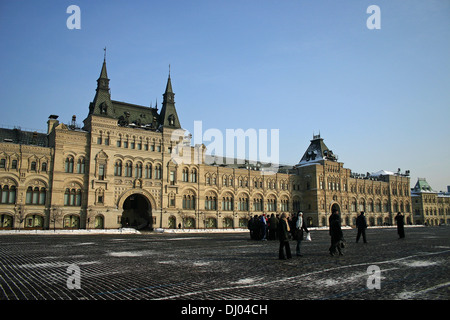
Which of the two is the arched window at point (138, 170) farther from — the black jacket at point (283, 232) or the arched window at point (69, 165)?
the black jacket at point (283, 232)

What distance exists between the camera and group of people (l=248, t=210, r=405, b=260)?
43.4ft

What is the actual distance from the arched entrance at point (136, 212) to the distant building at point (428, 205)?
84.2 meters

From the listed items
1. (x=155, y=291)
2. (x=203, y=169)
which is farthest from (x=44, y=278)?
(x=203, y=169)

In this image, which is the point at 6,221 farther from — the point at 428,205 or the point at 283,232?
the point at 428,205

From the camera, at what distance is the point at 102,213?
4856 centimetres

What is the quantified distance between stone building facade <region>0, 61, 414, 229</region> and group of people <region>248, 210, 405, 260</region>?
96.4 ft

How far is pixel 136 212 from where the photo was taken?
56.5 metres

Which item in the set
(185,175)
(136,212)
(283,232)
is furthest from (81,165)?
(283,232)

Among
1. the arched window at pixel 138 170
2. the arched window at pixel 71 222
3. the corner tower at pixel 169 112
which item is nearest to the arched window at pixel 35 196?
the arched window at pixel 71 222

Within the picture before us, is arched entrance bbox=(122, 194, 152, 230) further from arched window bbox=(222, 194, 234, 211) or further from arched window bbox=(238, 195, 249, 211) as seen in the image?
arched window bbox=(238, 195, 249, 211)

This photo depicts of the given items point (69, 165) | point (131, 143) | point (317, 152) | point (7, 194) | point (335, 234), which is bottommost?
point (335, 234)

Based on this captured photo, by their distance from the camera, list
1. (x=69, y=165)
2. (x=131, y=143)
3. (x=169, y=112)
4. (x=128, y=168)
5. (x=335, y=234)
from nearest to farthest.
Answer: (x=335, y=234)
(x=69, y=165)
(x=128, y=168)
(x=131, y=143)
(x=169, y=112)

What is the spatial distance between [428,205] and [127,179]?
96.3 meters
